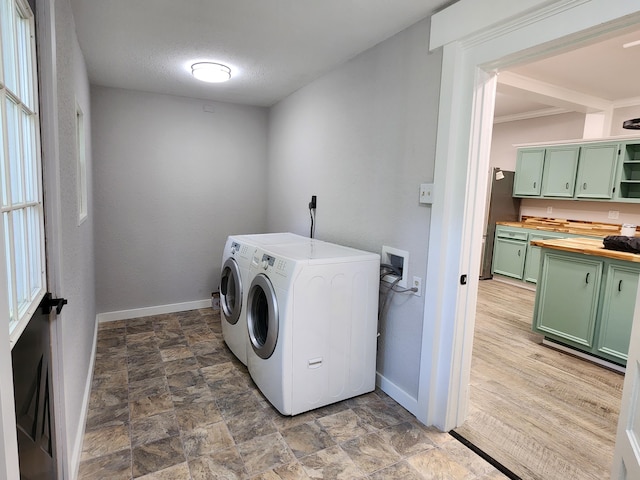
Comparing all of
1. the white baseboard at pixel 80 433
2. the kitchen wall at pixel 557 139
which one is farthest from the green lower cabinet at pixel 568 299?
the white baseboard at pixel 80 433

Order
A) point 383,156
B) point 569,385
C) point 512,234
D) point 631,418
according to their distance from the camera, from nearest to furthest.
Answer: point 631,418, point 383,156, point 569,385, point 512,234

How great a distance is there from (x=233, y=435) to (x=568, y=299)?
294cm

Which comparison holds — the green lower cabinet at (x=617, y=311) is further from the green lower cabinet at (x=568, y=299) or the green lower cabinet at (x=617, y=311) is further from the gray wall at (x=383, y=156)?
the gray wall at (x=383, y=156)

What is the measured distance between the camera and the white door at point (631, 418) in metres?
0.99

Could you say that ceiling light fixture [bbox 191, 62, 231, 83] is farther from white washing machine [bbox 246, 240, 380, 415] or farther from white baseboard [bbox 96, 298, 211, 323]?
white baseboard [bbox 96, 298, 211, 323]

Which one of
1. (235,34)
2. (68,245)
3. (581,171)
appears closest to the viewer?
(68,245)

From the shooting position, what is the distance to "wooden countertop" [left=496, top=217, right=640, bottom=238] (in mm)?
4707

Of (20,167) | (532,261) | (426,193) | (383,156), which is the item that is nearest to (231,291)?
(383,156)

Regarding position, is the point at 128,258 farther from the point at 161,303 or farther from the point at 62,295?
the point at 62,295

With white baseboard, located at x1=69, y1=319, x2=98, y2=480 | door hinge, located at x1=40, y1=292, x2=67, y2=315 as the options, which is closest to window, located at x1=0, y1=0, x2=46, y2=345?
door hinge, located at x1=40, y1=292, x2=67, y2=315

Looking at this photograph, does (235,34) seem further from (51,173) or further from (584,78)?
(584,78)

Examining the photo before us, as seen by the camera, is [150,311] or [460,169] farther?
[150,311]

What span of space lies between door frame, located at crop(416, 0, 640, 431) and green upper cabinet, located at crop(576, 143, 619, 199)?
145 inches

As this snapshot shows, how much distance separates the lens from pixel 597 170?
4.61 meters
